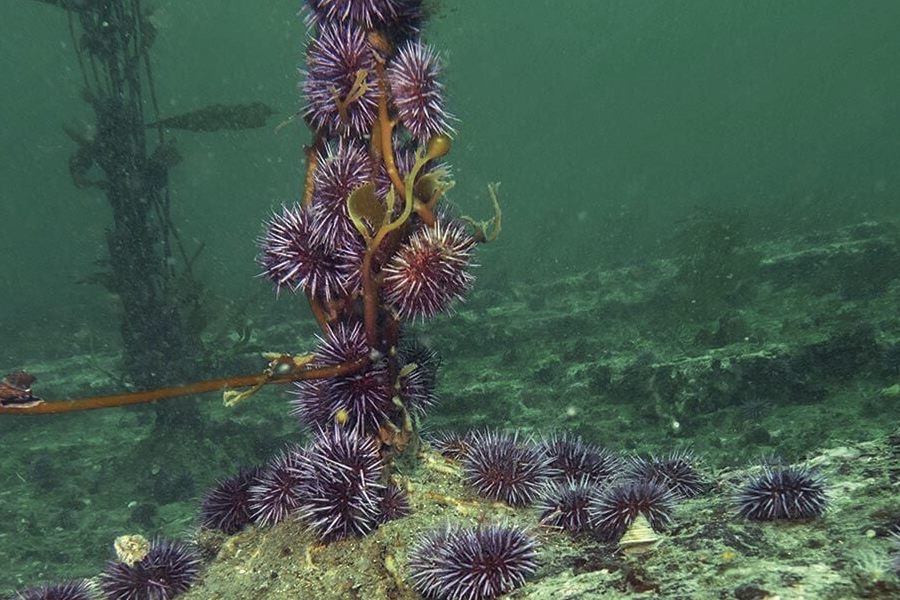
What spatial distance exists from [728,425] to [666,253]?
35.4 ft

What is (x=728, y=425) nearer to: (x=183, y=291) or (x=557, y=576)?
(x=557, y=576)

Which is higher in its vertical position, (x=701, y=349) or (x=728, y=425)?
(x=701, y=349)

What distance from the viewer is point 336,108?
145 inches

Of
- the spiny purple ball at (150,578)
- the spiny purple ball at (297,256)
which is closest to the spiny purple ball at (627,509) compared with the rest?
the spiny purple ball at (297,256)

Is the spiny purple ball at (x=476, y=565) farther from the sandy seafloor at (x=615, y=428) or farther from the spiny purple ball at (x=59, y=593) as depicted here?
the spiny purple ball at (x=59, y=593)

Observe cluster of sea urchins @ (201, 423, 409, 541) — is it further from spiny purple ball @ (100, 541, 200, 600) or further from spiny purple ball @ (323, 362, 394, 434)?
spiny purple ball @ (100, 541, 200, 600)

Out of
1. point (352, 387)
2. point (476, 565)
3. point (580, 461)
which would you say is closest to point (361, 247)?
point (352, 387)

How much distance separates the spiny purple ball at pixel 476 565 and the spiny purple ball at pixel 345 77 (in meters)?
2.33

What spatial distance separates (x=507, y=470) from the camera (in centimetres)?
377

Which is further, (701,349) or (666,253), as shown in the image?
(666,253)

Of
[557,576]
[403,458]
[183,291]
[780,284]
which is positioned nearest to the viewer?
[557,576]

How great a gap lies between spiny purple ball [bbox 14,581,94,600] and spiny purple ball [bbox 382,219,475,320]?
2.35 m

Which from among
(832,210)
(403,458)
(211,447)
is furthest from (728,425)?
(832,210)

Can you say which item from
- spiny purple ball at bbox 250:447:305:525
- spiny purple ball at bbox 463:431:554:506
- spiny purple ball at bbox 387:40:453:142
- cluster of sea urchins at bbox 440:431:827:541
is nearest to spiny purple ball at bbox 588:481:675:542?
cluster of sea urchins at bbox 440:431:827:541
